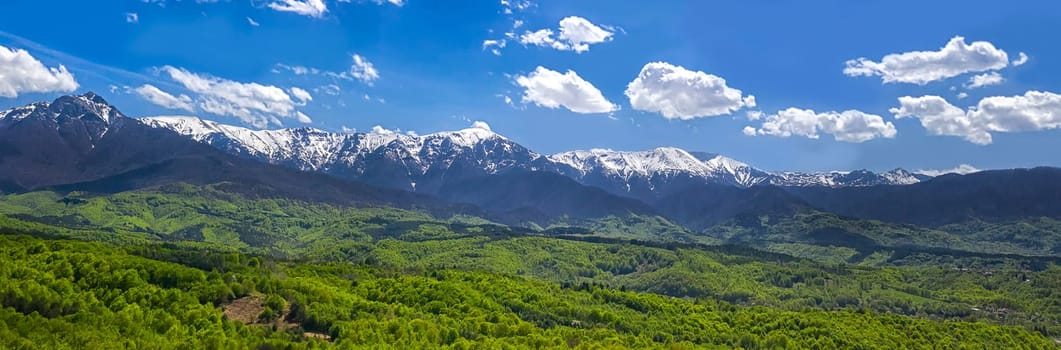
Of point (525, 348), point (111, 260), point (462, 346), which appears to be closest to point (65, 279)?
point (111, 260)

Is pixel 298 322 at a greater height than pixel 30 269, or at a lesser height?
lesser

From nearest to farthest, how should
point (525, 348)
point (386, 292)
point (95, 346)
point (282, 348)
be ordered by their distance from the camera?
1. point (95, 346)
2. point (282, 348)
3. point (525, 348)
4. point (386, 292)

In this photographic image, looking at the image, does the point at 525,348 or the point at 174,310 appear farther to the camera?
the point at 525,348

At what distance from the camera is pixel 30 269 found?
135125mm

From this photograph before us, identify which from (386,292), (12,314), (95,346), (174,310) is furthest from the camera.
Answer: (386,292)

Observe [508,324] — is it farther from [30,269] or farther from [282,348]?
[30,269]

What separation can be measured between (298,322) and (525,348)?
47163mm

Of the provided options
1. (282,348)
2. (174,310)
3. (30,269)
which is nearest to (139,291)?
(174,310)

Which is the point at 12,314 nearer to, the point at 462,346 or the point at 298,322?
the point at 298,322

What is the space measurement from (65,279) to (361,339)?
195 ft

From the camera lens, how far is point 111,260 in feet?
505

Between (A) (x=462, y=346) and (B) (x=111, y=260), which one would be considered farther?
(B) (x=111, y=260)

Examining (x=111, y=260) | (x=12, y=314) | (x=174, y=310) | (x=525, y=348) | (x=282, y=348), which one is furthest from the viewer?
(x=111, y=260)

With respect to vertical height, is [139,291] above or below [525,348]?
above
